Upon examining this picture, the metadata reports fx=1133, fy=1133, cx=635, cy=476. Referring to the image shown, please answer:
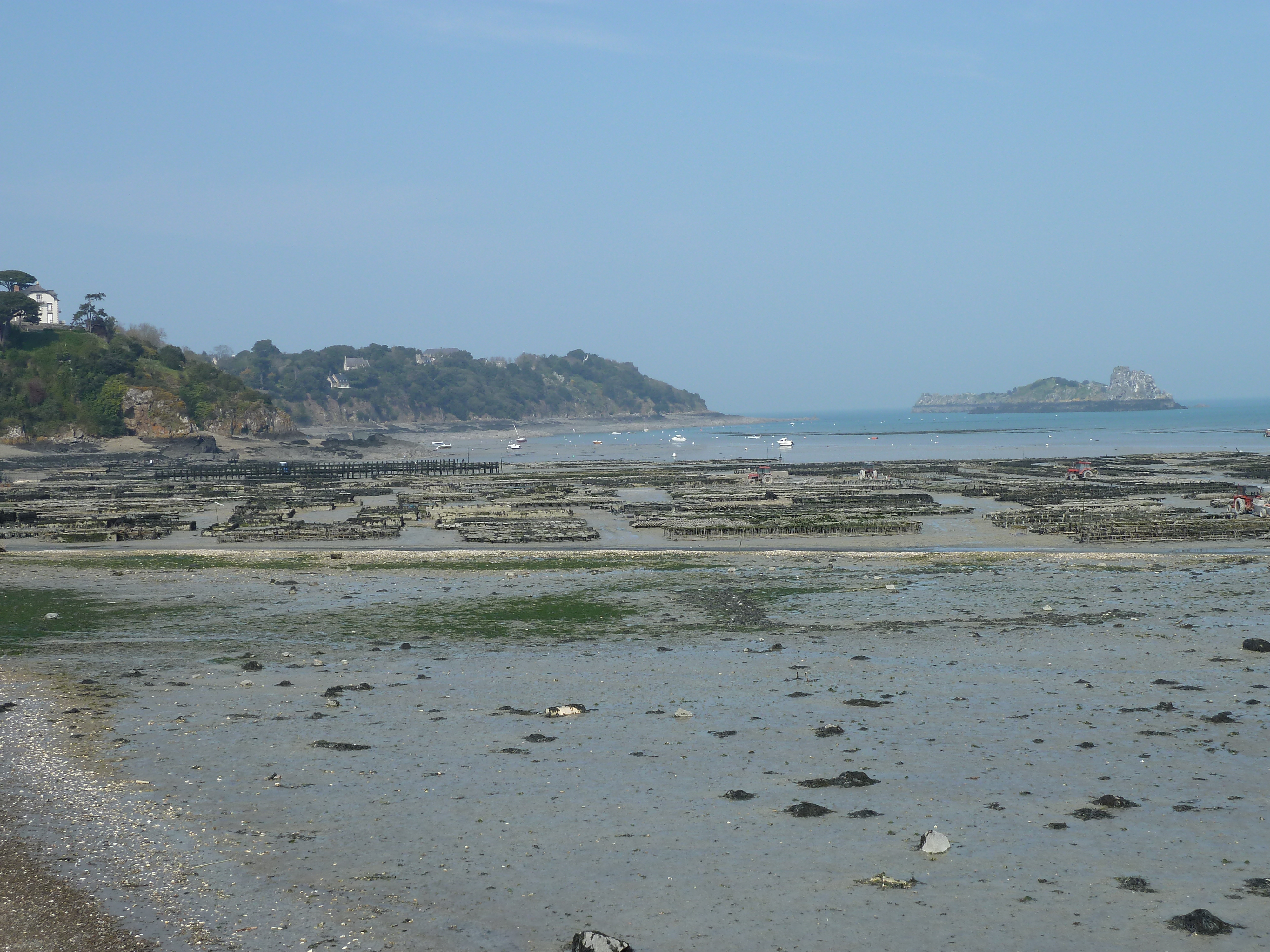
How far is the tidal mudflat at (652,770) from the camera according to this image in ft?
35.0

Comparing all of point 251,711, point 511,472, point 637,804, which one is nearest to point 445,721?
point 251,711

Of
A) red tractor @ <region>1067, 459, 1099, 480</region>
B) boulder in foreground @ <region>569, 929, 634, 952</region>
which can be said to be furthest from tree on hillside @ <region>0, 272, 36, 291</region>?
boulder in foreground @ <region>569, 929, 634, 952</region>

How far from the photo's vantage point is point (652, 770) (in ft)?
48.5

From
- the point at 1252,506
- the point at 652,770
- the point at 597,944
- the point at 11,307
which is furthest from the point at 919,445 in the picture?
the point at 597,944

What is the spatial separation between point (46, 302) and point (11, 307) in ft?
75.3

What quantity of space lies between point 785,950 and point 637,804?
3.85 m

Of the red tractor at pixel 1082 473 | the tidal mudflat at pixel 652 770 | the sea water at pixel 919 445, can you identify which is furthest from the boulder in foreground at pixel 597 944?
the sea water at pixel 919 445

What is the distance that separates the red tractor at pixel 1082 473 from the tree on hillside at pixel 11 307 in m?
123

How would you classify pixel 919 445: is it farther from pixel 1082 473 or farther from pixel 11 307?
pixel 11 307

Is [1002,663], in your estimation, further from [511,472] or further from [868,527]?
[511,472]

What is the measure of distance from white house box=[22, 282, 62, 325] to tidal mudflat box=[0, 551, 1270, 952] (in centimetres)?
15019

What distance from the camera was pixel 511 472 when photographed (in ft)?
306

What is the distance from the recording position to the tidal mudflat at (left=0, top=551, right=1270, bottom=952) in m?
10.7

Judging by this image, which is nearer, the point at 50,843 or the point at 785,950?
the point at 785,950
